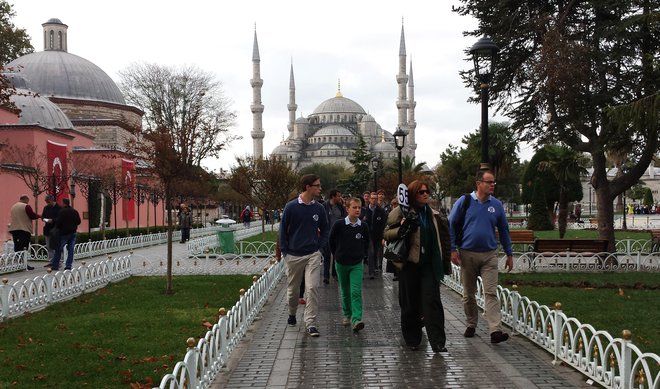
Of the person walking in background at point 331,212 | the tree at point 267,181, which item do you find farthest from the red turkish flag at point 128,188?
the person walking in background at point 331,212

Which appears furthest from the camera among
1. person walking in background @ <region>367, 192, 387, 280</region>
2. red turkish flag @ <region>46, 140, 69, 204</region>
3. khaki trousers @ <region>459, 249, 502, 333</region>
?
red turkish flag @ <region>46, 140, 69, 204</region>

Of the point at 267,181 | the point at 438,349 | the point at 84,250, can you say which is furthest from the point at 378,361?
the point at 267,181

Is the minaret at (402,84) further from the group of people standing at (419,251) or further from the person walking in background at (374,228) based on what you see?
the group of people standing at (419,251)

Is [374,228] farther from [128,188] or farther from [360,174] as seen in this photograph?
[360,174]

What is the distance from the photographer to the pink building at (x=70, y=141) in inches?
953

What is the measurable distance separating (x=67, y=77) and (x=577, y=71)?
1389 inches

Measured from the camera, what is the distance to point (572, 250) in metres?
13.9

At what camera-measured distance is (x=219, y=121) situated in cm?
3991

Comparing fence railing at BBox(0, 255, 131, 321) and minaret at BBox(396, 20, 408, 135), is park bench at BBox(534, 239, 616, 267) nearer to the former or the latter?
fence railing at BBox(0, 255, 131, 321)

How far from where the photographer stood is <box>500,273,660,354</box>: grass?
715 cm

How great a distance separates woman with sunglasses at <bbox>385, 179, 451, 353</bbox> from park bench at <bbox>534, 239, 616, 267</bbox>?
7.81 meters

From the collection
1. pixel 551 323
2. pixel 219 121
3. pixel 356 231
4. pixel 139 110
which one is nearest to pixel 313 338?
pixel 356 231

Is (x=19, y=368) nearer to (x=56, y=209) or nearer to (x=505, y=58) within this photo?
(x=56, y=209)

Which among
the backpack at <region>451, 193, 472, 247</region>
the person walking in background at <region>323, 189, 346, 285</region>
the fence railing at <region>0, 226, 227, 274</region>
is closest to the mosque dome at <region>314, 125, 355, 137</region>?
the fence railing at <region>0, 226, 227, 274</region>
